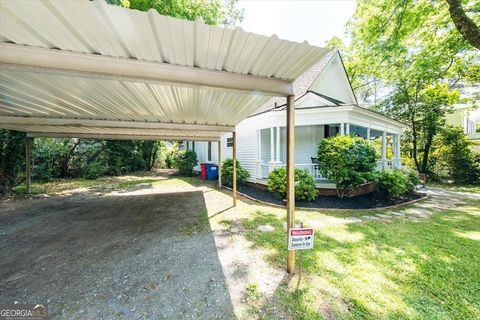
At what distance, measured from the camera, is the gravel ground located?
261 centimetres

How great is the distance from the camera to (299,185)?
7.58 metres

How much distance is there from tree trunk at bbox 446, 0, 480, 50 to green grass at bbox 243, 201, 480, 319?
179 inches

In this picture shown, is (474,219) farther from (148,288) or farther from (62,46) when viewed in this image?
(62,46)

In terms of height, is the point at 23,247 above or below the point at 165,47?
below

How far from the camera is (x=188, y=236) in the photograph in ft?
15.5

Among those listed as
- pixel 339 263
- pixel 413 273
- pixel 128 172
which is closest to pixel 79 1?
pixel 339 263

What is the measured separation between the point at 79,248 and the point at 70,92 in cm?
308

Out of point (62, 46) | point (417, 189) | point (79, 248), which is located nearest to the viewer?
point (62, 46)

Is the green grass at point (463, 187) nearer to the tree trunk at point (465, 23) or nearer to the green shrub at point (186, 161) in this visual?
the tree trunk at point (465, 23)

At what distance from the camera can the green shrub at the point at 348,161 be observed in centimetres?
732

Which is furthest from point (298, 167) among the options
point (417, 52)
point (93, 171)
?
point (93, 171)

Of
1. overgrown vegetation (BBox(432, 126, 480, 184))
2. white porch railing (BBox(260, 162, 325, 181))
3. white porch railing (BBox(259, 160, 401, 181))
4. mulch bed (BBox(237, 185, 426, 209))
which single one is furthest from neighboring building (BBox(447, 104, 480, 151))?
white porch railing (BBox(260, 162, 325, 181))

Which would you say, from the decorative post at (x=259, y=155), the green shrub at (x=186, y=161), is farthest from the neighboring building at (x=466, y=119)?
the green shrub at (x=186, y=161)

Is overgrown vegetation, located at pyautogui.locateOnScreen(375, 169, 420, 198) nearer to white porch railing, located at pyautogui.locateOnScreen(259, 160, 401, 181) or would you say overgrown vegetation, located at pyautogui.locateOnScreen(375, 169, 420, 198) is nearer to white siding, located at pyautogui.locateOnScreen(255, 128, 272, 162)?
white porch railing, located at pyautogui.locateOnScreen(259, 160, 401, 181)
